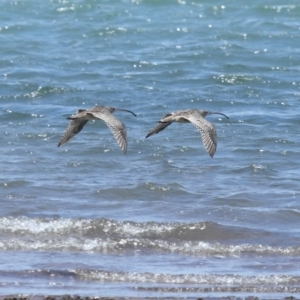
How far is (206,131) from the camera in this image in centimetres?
1079

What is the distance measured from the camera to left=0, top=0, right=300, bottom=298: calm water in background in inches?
344

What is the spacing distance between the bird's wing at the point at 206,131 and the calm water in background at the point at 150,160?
2.61 feet

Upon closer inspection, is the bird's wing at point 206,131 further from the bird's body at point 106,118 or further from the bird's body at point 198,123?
the bird's body at point 106,118

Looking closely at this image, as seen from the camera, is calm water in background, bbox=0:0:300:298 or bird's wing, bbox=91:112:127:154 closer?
calm water in background, bbox=0:0:300:298

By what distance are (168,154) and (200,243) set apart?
4089 mm

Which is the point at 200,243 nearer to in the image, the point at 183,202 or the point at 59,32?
the point at 183,202

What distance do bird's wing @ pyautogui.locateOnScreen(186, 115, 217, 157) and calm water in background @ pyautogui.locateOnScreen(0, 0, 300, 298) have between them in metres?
0.80

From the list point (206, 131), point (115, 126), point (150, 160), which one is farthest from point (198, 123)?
point (150, 160)

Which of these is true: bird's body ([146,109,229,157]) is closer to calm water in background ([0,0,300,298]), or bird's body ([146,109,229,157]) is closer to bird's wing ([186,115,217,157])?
bird's wing ([186,115,217,157])

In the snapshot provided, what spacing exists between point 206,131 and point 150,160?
264 cm

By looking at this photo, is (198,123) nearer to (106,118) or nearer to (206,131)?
(206,131)

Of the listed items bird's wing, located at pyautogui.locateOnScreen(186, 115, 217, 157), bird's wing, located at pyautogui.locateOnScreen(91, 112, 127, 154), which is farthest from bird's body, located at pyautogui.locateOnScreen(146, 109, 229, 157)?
bird's wing, located at pyautogui.locateOnScreen(91, 112, 127, 154)

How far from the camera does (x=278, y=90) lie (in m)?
18.1

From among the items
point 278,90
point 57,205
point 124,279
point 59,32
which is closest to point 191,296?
point 124,279
